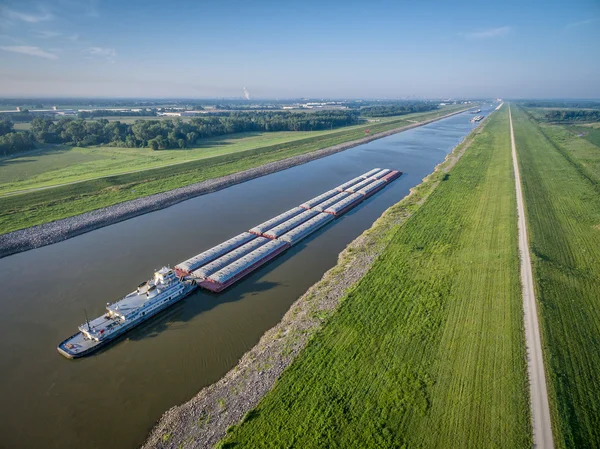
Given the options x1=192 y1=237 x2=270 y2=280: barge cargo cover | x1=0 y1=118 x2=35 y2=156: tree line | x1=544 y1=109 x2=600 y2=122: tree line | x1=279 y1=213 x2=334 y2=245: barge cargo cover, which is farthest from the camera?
x1=544 y1=109 x2=600 y2=122: tree line

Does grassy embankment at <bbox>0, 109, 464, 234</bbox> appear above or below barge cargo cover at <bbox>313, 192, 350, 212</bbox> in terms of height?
above

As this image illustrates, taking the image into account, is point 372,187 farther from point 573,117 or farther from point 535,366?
point 573,117

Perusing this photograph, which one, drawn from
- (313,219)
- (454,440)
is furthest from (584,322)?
(313,219)

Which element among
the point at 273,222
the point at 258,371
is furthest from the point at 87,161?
the point at 258,371

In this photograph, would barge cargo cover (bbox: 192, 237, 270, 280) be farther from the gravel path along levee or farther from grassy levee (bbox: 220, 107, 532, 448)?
the gravel path along levee

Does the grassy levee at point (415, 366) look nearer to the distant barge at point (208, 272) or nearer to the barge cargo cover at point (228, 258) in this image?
the distant barge at point (208, 272)

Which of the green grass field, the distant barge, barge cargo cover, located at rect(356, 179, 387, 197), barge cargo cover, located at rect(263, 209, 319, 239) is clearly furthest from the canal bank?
the green grass field
